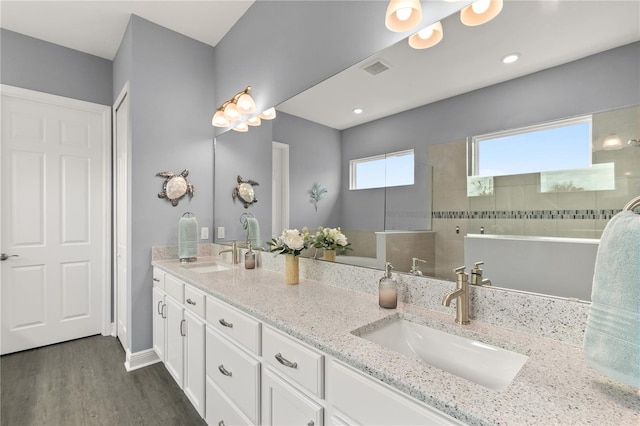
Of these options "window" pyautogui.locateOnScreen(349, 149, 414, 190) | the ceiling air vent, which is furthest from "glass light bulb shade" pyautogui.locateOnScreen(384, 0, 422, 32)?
"window" pyautogui.locateOnScreen(349, 149, 414, 190)

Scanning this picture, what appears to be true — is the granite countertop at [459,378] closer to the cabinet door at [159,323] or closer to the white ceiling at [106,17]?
the cabinet door at [159,323]

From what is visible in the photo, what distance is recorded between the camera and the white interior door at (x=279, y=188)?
205 centimetres

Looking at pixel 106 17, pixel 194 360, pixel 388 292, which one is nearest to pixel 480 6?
pixel 388 292

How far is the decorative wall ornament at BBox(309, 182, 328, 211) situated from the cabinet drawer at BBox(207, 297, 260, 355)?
0.75 metres

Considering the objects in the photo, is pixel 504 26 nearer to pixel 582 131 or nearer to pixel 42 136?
pixel 582 131

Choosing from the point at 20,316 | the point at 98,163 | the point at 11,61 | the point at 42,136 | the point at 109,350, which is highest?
the point at 11,61

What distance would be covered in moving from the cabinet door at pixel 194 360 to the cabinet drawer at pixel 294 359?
0.70m

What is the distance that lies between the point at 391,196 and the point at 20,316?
140 inches

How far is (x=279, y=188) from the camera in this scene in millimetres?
2113

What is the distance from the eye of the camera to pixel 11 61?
271cm

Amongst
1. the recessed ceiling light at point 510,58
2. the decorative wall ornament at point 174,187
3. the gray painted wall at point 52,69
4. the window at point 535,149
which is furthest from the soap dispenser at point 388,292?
the gray painted wall at point 52,69

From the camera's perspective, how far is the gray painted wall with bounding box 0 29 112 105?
271 cm

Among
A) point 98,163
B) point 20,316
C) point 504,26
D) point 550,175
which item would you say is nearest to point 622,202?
point 550,175

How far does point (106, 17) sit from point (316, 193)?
2.45m
